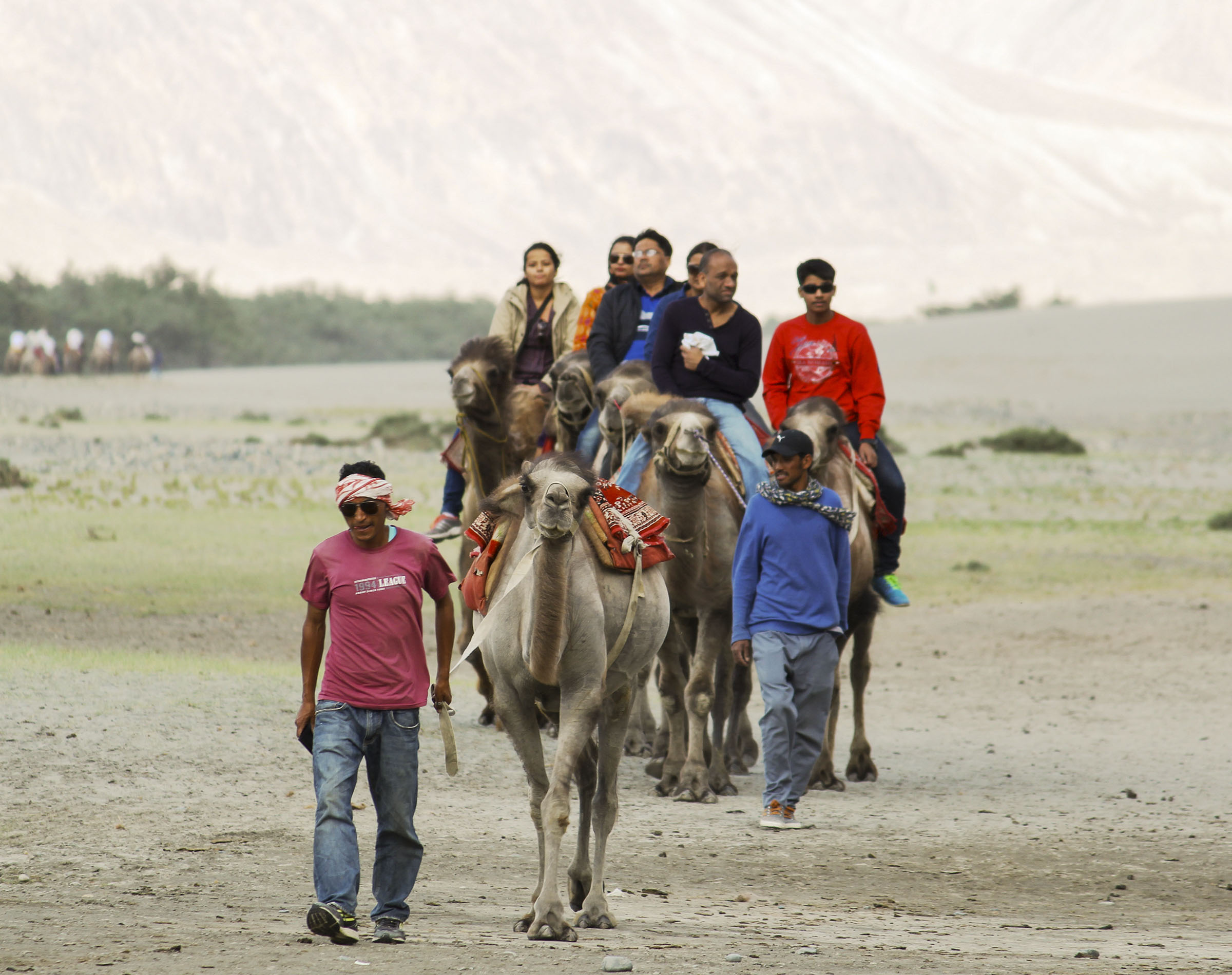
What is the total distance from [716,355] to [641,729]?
2.42 meters

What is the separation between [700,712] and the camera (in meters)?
9.49

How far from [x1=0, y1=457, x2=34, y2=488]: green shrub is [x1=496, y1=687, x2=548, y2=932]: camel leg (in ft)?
60.3

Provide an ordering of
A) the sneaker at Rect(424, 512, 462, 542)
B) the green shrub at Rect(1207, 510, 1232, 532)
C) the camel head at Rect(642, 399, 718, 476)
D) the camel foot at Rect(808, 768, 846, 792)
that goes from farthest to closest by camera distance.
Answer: the green shrub at Rect(1207, 510, 1232, 532) → the sneaker at Rect(424, 512, 462, 542) → the camel foot at Rect(808, 768, 846, 792) → the camel head at Rect(642, 399, 718, 476)

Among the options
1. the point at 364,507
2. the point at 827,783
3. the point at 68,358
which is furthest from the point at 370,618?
the point at 68,358

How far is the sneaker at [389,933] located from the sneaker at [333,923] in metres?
0.10

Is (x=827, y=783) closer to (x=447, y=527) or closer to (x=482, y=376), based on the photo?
(x=447, y=527)

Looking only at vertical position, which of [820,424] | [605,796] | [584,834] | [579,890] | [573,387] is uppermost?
[573,387]

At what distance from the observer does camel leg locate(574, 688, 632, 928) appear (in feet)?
22.0

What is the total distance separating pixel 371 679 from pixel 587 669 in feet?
2.74

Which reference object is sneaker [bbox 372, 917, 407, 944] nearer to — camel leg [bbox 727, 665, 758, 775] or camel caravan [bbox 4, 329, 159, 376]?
camel leg [bbox 727, 665, 758, 775]

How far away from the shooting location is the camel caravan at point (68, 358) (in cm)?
5434

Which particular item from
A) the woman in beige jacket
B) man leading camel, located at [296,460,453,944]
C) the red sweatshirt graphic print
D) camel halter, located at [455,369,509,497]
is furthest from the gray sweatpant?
the woman in beige jacket

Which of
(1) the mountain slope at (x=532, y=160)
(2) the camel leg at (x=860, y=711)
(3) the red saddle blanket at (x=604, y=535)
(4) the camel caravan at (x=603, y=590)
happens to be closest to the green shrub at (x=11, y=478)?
(4) the camel caravan at (x=603, y=590)

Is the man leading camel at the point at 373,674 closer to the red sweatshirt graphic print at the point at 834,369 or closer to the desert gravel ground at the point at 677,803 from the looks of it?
the desert gravel ground at the point at 677,803
